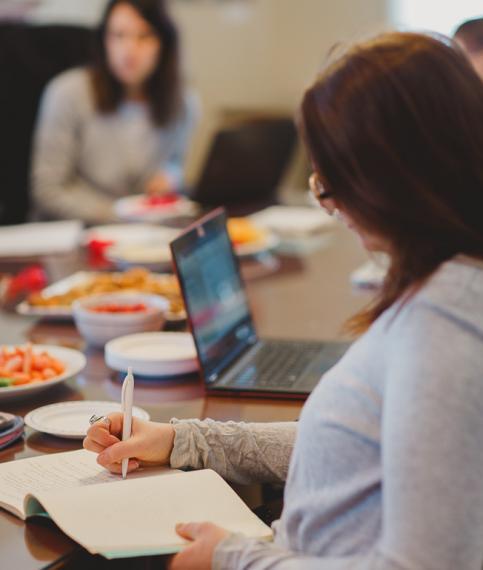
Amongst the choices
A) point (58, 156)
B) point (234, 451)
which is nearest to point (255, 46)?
point (58, 156)

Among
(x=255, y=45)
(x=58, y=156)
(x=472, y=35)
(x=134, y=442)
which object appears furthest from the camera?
(x=255, y=45)

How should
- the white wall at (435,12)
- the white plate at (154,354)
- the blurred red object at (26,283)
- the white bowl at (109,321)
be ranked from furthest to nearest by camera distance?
the white wall at (435,12) → the blurred red object at (26,283) → the white bowl at (109,321) → the white plate at (154,354)

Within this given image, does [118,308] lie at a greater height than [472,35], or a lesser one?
lesser

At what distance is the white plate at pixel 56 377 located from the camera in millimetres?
1396

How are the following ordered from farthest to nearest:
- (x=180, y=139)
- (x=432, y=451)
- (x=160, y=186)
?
(x=180, y=139) < (x=160, y=186) < (x=432, y=451)

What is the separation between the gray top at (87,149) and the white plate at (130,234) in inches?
21.9

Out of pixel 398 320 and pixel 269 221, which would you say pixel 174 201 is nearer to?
pixel 269 221

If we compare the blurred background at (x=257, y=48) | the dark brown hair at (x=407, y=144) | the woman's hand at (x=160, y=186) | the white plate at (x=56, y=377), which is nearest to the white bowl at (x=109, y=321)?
the white plate at (x=56, y=377)

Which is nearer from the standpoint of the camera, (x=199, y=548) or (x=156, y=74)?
(x=199, y=548)

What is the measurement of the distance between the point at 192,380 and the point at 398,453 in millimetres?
760

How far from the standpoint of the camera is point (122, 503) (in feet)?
3.47

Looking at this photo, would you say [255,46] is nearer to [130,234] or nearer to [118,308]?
[130,234]

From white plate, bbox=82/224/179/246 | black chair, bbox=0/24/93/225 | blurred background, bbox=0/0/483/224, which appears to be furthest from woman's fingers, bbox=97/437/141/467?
blurred background, bbox=0/0/483/224

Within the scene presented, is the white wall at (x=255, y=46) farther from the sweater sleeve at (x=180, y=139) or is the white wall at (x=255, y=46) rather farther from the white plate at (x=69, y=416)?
the white plate at (x=69, y=416)
